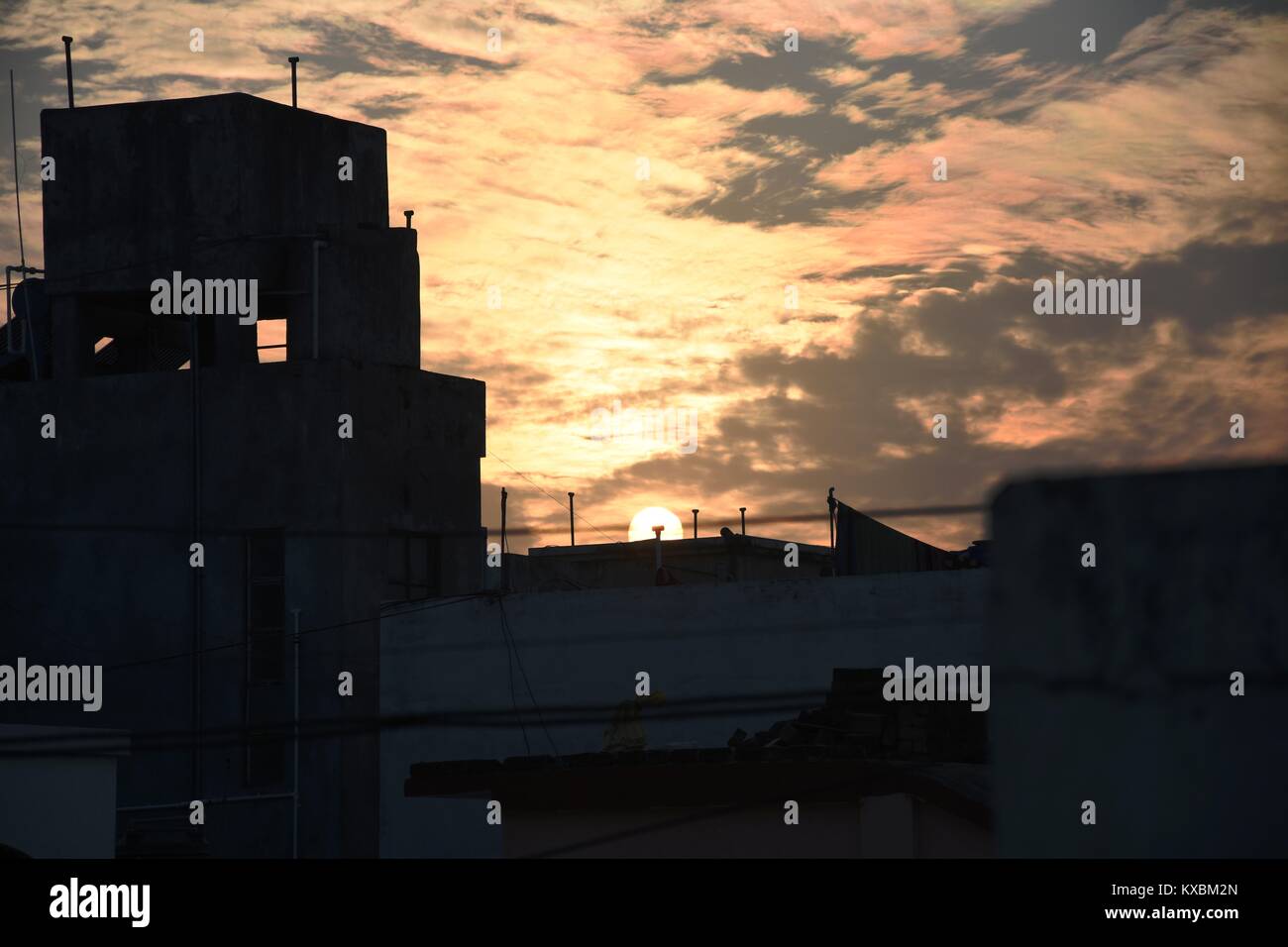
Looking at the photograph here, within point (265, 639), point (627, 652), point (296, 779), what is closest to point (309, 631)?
point (265, 639)

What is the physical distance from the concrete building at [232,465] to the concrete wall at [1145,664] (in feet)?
93.2

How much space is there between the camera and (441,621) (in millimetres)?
34469

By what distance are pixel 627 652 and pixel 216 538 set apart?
30.0 ft

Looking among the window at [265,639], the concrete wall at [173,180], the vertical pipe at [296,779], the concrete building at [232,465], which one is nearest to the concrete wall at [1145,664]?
the concrete building at [232,465]

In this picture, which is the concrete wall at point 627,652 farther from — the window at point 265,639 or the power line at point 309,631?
the window at point 265,639

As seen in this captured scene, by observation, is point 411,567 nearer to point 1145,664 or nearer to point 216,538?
point 216,538

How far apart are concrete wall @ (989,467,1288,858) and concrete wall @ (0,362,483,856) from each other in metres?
29.2

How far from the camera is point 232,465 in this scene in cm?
3497


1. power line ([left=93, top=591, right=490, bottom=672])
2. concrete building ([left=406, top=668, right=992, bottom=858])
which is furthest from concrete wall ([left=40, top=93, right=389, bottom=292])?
concrete building ([left=406, top=668, right=992, bottom=858])

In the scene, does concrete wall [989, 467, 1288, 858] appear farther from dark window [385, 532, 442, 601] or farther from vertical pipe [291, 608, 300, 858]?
dark window [385, 532, 442, 601]

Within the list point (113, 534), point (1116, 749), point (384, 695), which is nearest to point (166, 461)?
point (113, 534)

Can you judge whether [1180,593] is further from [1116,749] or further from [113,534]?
[113,534]

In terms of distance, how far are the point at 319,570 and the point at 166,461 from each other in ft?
13.8

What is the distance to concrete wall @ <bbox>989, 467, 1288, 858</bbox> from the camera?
623 cm
